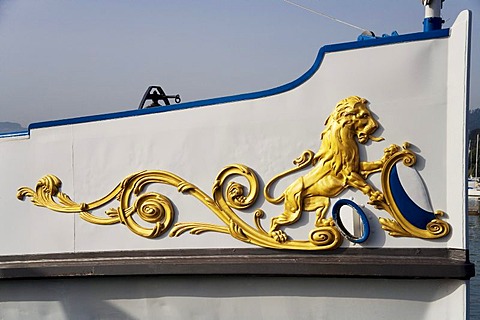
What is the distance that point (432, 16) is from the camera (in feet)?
15.2

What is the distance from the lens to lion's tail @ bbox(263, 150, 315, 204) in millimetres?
4500

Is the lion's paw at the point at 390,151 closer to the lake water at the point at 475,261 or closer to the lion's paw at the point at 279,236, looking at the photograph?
the lion's paw at the point at 279,236

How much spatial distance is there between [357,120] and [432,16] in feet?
2.51

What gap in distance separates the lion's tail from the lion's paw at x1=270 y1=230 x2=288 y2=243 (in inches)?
6.4

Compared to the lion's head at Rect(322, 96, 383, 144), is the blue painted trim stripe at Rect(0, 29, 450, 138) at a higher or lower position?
higher

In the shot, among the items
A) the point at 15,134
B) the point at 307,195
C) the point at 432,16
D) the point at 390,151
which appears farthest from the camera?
the point at 15,134

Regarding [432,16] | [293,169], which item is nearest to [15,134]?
[293,169]

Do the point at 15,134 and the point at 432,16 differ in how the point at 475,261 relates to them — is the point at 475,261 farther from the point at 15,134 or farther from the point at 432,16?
the point at 15,134

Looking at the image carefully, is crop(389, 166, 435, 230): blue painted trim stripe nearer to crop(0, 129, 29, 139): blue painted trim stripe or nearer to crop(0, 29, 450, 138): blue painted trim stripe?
crop(0, 29, 450, 138): blue painted trim stripe

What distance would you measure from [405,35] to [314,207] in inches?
39.9

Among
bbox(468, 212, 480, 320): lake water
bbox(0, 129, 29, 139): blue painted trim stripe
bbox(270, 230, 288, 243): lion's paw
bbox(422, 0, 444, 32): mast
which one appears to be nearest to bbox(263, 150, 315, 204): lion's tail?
bbox(270, 230, 288, 243): lion's paw

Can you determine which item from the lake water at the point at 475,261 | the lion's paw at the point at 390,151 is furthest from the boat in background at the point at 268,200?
the lake water at the point at 475,261

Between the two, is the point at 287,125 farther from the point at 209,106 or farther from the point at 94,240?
the point at 94,240

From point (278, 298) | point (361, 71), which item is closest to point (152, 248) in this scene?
point (278, 298)
